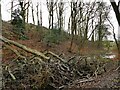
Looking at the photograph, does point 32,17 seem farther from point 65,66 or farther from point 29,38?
point 65,66

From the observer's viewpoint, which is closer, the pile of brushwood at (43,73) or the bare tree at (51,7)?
the pile of brushwood at (43,73)

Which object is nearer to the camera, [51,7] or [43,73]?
[43,73]

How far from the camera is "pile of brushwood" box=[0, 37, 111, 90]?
19.7 ft

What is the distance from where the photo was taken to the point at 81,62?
24.8 ft

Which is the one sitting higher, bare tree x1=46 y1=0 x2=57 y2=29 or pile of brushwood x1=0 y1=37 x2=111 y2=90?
bare tree x1=46 y1=0 x2=57 y2=29

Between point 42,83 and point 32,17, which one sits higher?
point 32,17

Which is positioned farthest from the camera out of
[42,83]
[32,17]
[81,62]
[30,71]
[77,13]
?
[32,17]

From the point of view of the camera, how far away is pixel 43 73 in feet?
19.7

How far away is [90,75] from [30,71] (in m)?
1.70

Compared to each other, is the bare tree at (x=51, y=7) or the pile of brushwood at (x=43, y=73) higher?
the bare tree at (x=51, y=7)

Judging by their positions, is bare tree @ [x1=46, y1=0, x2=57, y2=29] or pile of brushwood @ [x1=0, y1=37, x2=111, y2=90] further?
bare tree @ [x1=46, y1=0, x2=57, y2=29]

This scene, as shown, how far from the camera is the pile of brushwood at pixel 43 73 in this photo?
6012 mm

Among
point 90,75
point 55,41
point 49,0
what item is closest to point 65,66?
point 90,75

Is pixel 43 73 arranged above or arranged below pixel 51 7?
below
